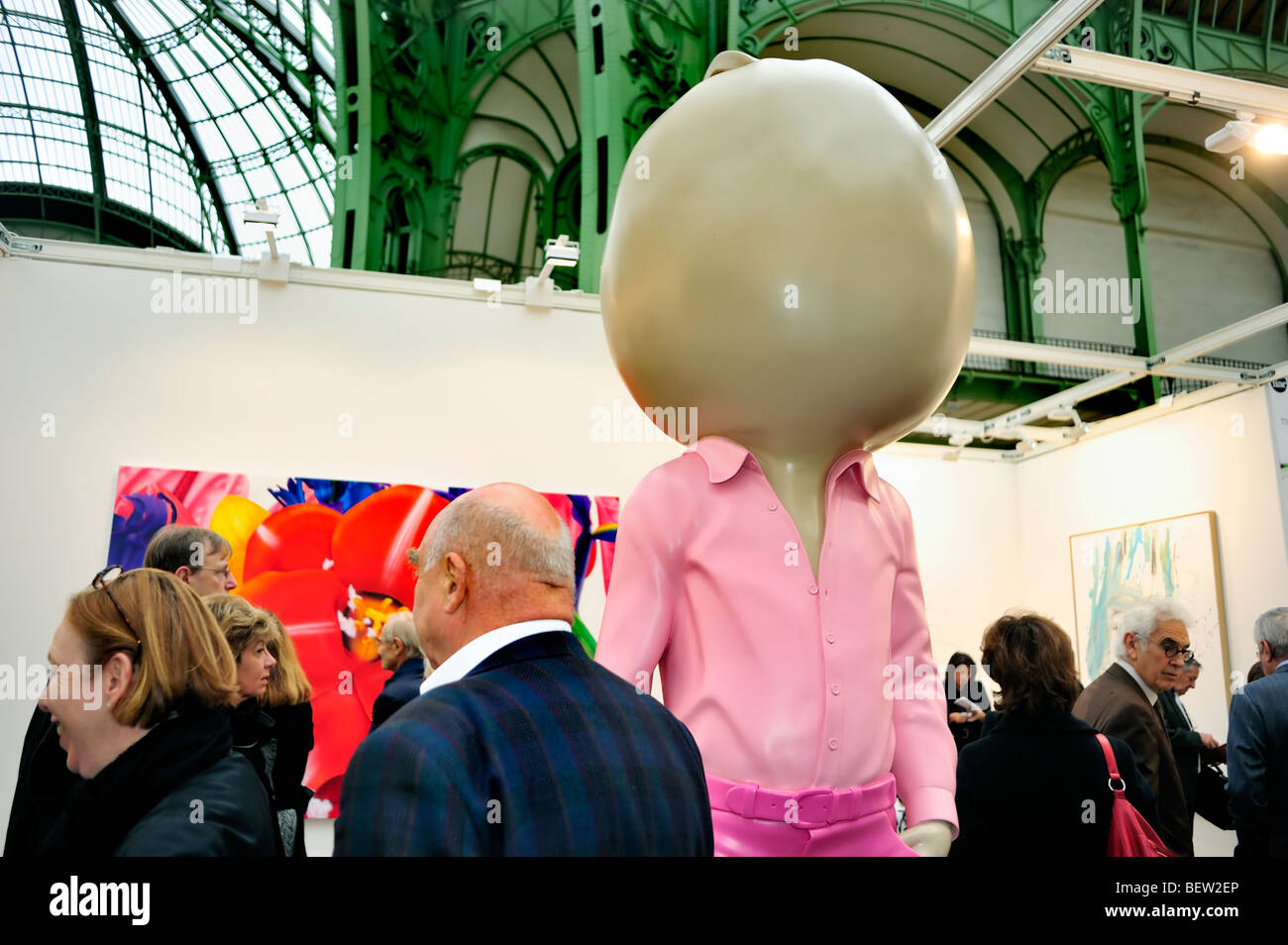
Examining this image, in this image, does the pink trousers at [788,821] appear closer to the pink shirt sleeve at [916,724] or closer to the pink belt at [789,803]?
the pink belt at [789,803]

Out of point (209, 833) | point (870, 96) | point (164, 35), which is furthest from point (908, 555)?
point (164, 35)

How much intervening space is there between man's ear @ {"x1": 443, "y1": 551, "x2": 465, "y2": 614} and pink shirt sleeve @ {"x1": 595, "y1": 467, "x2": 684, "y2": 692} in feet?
1.86

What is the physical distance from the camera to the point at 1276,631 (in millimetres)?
3428

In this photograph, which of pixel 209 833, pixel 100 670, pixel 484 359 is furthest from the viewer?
pixel 484 359

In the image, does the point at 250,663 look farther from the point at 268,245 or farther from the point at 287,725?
Answer: the point at 268,245

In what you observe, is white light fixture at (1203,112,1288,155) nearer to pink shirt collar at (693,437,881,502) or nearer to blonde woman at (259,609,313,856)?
pink shirt collar at (693,437,881,502)

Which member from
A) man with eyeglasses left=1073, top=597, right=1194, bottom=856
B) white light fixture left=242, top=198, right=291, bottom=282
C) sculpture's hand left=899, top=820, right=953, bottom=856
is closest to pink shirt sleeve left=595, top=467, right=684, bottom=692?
sculpture's hand left=899, top=820, right=953, bottom=856

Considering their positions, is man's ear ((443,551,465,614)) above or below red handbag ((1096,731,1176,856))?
above

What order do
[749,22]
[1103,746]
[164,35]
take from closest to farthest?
[1103,746] < [749,22] < [164,35]

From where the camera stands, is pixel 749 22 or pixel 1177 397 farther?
pixel 749 22

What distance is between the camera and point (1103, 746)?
2.60 m

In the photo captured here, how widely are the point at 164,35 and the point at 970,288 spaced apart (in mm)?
13000

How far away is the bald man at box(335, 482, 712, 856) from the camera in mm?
1034

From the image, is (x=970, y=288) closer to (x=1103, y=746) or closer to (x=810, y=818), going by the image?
(x=810, y=818)
